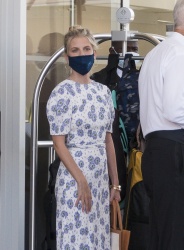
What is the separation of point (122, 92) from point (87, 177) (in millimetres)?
690

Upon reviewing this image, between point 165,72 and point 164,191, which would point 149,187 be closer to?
point 164,191

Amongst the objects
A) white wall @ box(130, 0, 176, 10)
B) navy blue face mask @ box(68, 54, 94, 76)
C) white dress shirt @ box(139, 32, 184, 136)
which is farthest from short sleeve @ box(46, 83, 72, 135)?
white wall @ box(130, 0, 176, 10)

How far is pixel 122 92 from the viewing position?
477cm

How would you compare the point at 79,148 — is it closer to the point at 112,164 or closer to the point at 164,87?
the point at 112,164

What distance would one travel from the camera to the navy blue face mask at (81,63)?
4.32 m

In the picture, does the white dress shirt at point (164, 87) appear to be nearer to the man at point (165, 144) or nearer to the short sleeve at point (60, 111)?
the man at point (165, 144)

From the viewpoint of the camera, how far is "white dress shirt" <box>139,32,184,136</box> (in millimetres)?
3977

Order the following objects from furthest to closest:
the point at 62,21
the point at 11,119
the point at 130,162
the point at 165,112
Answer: the point at 62,21 → the point at 11,119 → the point at 130,162 → the point at 165,112

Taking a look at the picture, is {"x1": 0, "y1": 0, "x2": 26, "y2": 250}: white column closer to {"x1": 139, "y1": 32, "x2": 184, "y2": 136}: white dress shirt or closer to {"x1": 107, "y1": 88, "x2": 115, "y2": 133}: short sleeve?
{"x1": 107, "y1": 88, "x2": 115, "y2": 133}: short sleeve

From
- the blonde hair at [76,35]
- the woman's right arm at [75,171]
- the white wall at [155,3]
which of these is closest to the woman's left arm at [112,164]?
the woman's right arm at [75,171]

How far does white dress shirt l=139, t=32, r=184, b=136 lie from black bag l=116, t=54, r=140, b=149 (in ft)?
1.50

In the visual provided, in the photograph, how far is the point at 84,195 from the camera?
426 centimetres

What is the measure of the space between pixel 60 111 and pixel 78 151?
9.3 inches

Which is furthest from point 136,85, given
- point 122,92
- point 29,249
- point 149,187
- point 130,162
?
point 29,249
